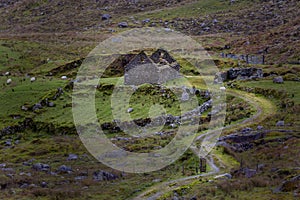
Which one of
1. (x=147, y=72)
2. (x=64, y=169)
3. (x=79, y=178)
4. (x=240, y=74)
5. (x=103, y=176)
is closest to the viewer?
(x=79, y=178)

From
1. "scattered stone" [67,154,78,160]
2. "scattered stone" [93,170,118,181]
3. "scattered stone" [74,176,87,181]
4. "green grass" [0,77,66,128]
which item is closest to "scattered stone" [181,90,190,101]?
"scattered stone" [67,154,78,160]

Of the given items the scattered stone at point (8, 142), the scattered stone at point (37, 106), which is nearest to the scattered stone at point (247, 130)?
the scattered stone at point (8, 142)

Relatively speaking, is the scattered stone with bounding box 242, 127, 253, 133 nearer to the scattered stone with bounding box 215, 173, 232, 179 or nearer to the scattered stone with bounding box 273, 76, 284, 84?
the scattered stone with bounding box 215, 173, 232, 179

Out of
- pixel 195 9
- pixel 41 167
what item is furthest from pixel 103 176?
pixel 195 9

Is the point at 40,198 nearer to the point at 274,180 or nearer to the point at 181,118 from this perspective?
the point at 274,180

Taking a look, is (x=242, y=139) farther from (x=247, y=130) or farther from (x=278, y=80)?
(x=278, y=80)

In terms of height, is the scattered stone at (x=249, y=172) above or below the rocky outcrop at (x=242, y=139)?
above

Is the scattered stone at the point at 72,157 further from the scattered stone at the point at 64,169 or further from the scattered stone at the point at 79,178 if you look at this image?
the scattered stone at the point at 79,178
